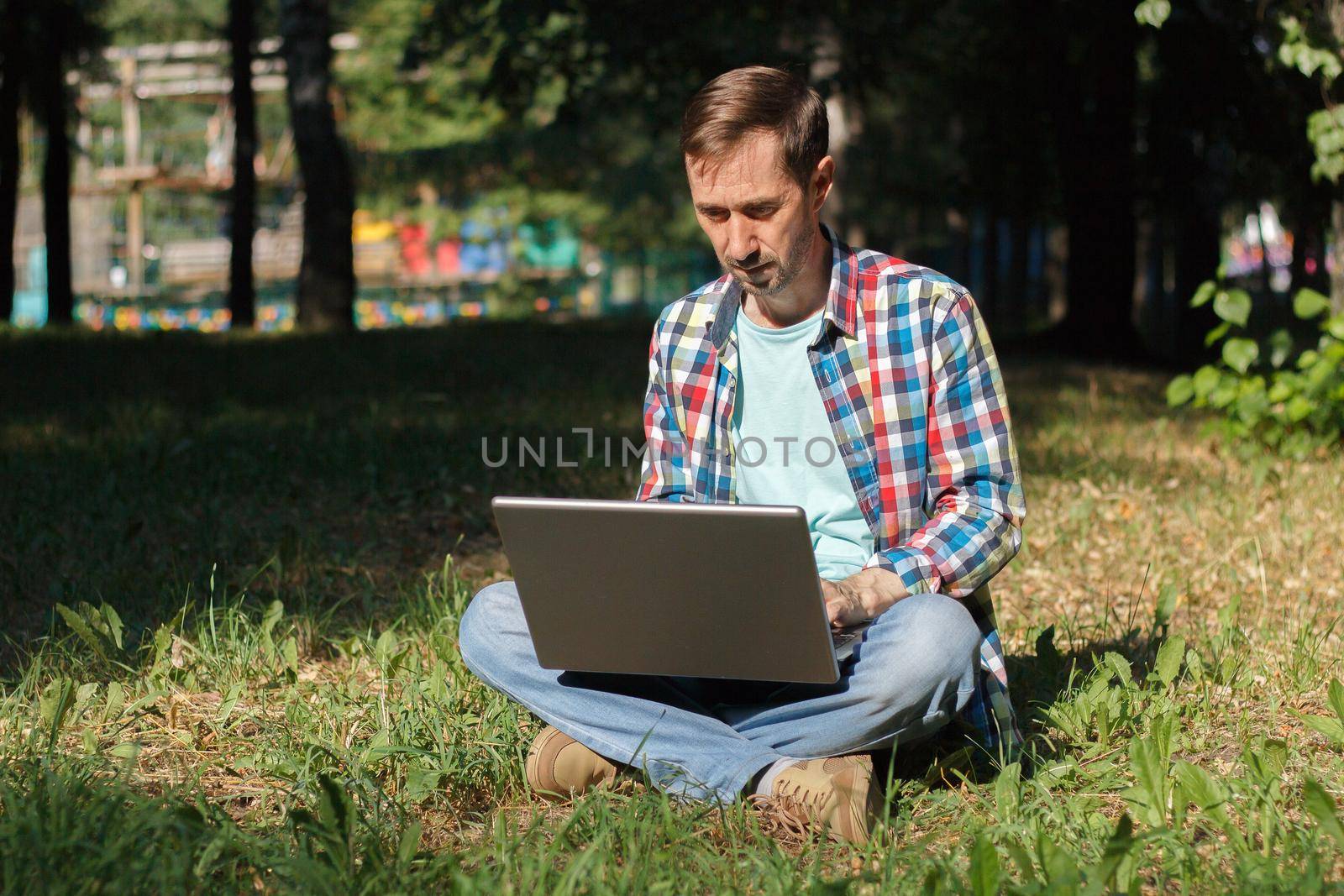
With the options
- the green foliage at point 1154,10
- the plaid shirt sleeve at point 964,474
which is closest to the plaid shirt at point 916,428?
the plaid shirt sleeve at point 964,474

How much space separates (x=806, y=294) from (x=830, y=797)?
42.1 inches

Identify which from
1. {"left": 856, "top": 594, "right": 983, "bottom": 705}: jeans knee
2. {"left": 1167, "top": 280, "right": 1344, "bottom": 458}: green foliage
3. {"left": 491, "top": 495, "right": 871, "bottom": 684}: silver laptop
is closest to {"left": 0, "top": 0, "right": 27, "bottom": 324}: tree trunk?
{"left": 1167, "top": 280, "right": 1344, "bottom": 458}: green foliage

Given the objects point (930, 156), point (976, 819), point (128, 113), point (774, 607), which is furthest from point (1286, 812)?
point (128, 113)

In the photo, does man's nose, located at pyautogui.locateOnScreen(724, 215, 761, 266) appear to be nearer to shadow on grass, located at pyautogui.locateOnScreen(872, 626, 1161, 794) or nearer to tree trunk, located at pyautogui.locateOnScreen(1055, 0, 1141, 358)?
shadow on grass, located at pyautogui.locateOnScreen(872, 626, 1161, 794)

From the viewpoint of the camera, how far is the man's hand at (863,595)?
2670 mm

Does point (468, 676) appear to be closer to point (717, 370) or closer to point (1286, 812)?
point (717, 370)

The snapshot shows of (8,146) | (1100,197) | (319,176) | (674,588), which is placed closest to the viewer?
(674,588)

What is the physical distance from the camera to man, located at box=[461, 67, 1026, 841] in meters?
2.72

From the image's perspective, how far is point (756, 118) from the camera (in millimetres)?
2871

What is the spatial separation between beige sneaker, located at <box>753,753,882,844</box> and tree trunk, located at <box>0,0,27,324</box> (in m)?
16.6

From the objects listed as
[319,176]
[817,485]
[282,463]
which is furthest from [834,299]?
[319,176]

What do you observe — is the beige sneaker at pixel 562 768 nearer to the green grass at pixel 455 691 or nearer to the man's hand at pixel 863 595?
the green grass at pixel 455 691

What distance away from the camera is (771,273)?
2.98 metres

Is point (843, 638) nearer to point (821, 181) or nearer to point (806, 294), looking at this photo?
point (806, 294)
